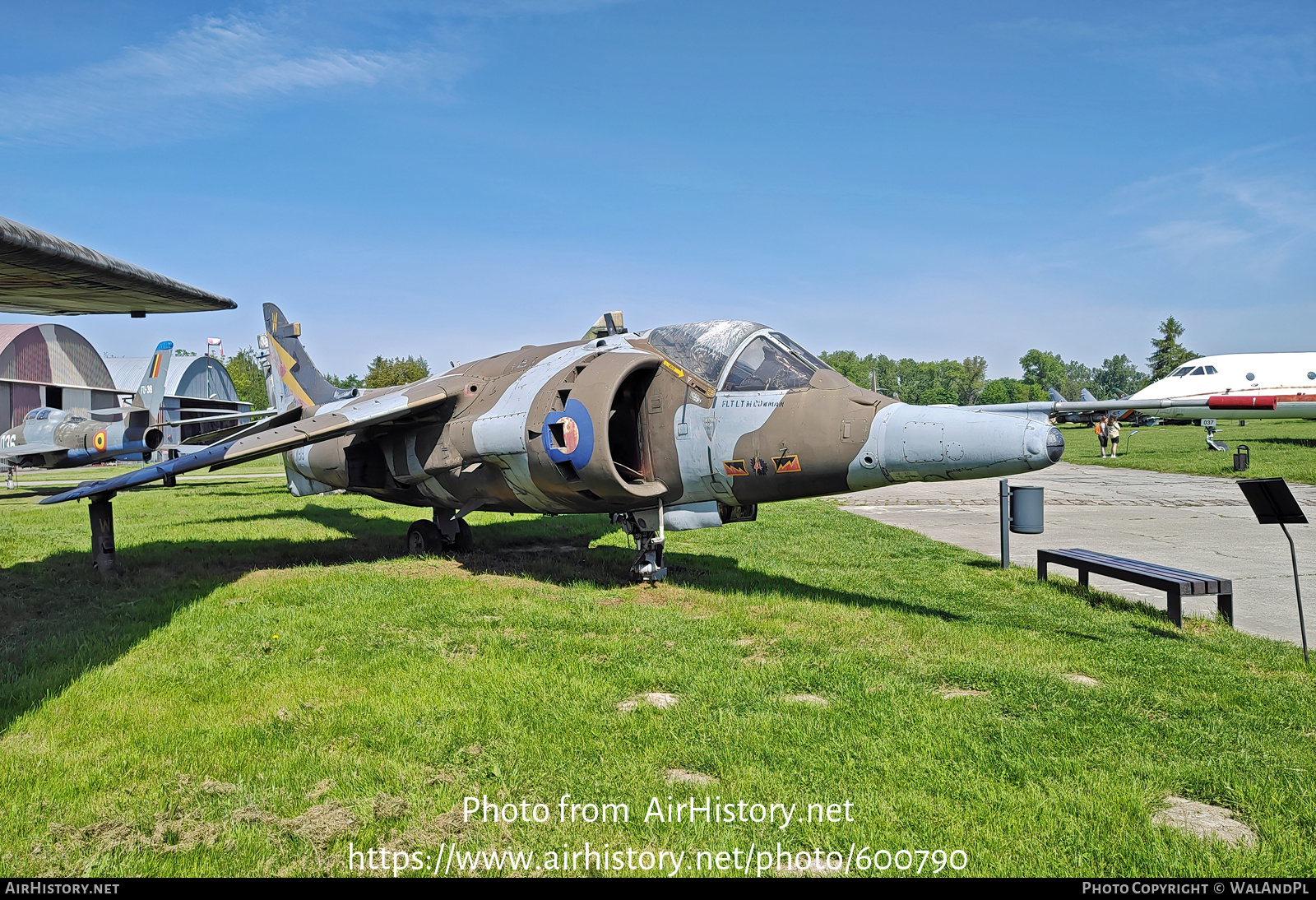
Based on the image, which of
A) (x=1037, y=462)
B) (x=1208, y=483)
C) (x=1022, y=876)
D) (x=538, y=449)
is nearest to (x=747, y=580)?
(x=538, y=449)

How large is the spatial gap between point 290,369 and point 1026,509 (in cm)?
1369

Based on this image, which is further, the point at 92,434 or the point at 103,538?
the point at 92,434

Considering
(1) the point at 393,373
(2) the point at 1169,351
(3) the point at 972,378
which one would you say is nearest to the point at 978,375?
(3) the point at 972,378

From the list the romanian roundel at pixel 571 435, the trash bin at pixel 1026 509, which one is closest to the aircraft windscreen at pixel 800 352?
the romanian roundel at pixel 571 435

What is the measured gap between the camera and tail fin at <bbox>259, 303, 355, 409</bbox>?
15.5 metres

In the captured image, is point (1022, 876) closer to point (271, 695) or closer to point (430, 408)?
point (271, 695)

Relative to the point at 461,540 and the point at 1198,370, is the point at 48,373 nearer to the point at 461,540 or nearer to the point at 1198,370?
the point at 461,540

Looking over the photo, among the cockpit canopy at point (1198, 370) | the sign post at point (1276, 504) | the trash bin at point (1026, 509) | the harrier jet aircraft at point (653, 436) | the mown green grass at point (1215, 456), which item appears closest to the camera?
the sign post at point (1276, 504)

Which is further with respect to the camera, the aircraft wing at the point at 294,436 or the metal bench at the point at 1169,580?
the aircraft wing at the point at 294,436

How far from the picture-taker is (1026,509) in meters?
9.54

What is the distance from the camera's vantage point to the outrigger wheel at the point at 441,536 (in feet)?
38.7

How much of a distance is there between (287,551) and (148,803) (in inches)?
359

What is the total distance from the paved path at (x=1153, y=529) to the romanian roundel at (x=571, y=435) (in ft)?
20.8

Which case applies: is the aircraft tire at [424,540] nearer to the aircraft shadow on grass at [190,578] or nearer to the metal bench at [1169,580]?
the aircraft shadow on grass at [190,578]
